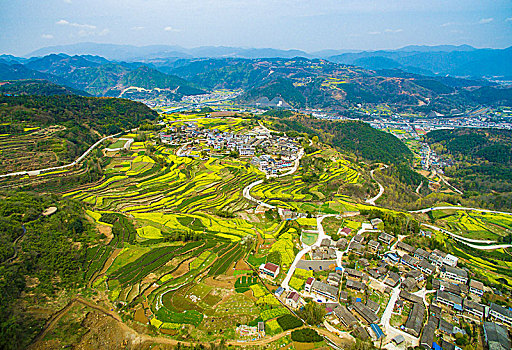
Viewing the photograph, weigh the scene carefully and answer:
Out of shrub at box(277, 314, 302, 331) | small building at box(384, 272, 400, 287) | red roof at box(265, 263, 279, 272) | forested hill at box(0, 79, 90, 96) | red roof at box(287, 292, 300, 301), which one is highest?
forested hill at box(0, 79, 90, 96)

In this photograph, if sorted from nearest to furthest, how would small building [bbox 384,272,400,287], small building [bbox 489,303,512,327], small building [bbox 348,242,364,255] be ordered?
small building [bbox 489,303,512,327] < small building [bbox 384,272,400,287] < small building [bbox 348,242,364,255]

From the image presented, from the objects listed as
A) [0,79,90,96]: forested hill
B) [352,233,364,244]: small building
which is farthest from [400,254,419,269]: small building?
[0,79,90,96]: forested hill

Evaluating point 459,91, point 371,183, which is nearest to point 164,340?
point 371,183

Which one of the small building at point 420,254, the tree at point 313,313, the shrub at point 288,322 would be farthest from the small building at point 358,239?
the shrub at point 288,322

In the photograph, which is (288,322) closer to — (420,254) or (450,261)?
(420,254)

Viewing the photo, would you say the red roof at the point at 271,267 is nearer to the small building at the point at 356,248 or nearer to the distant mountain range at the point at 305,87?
the small building at the point at 356,248

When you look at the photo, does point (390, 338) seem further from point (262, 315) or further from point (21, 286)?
point (21, 286)

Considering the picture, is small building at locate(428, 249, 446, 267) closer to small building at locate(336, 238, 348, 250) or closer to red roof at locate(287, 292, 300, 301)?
small building at locate(336, 238, 348, 250)
